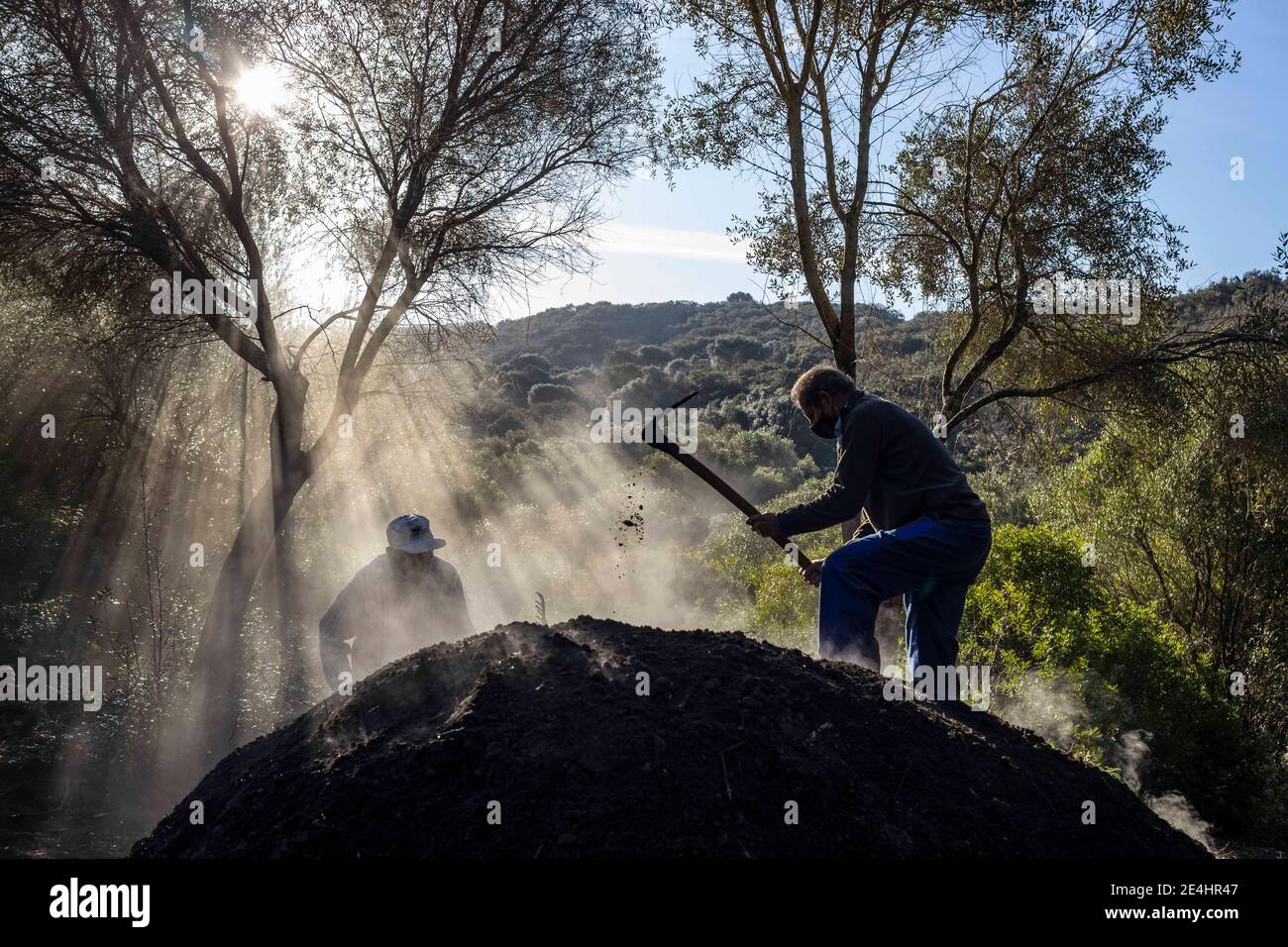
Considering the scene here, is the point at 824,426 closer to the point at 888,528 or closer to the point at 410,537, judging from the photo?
the point at 888,528

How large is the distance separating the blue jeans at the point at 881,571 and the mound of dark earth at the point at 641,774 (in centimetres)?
67

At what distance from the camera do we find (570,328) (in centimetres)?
7794

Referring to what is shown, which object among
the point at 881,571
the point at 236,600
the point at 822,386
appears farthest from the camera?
the point at 236,600

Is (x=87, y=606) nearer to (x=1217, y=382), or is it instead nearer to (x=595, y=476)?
(x=1217, y=382)

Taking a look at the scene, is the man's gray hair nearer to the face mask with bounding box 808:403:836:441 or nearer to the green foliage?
the face mask with bounding box 808:403:836:441

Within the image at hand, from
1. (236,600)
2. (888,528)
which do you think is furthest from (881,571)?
(236,600)

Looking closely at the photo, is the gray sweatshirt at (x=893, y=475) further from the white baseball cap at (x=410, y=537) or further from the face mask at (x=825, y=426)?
the white baseball cap at (x=410, y=537)

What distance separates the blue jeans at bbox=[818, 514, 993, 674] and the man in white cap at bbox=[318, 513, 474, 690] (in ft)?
8.32

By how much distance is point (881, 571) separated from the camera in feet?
14.0

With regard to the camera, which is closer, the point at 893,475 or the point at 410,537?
the point at 893,475

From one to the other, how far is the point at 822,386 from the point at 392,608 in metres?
3.04

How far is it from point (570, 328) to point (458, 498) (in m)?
57.6

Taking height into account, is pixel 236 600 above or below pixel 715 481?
below

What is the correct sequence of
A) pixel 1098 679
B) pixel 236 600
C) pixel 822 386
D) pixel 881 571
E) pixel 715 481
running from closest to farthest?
pixel 881 571, pixel 715 481, pixel 822 386, pixel 1098 679, pixel 236 600
